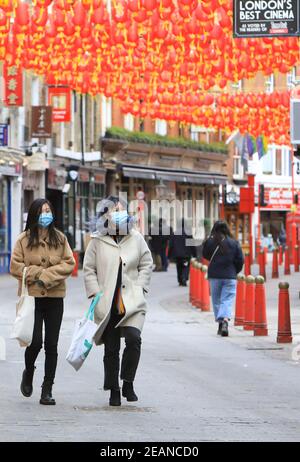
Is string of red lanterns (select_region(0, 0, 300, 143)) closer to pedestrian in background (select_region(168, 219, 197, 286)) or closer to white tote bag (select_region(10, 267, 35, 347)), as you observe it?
pedestrian in background (select_region(168, 219, 197, 286))

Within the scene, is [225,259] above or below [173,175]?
above

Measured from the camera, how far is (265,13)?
57.6ft

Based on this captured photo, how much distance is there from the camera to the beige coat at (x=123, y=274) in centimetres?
1250

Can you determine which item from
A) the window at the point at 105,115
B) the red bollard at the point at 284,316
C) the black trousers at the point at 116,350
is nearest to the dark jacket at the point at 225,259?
the red bollard at the point at 284,316

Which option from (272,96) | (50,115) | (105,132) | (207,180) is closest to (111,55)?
(272,96)

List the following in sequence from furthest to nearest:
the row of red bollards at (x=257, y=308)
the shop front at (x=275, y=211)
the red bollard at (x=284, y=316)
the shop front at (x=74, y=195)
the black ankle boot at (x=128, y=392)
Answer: the shop front at (x=275, y=211) < the shop front at (x=74, y=195) < the row of red bollards at (x=257, y=308) < the red bollard at (x=284, y=316) < the black ankle boot at (x=128, y=392)

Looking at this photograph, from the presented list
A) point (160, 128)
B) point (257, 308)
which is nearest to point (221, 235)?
point (257, 308)

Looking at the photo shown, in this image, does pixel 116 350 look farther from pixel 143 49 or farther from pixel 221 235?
pixel 143 49

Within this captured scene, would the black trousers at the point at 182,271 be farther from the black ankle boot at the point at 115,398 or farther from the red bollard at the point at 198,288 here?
the black ankle boot at the point at 115,398

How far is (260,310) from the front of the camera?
2147 cm

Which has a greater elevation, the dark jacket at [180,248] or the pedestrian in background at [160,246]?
the dark jacket at [180,248]

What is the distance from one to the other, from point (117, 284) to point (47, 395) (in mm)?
1126

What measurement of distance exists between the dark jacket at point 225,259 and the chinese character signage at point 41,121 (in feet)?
82.3

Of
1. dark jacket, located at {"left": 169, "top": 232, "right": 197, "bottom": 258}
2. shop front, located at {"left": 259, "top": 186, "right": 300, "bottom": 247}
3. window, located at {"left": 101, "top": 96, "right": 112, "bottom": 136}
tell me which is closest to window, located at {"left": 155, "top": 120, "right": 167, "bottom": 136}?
window, located at {"left": 101, "top": 96, "right": 112, "bottom": 136}
